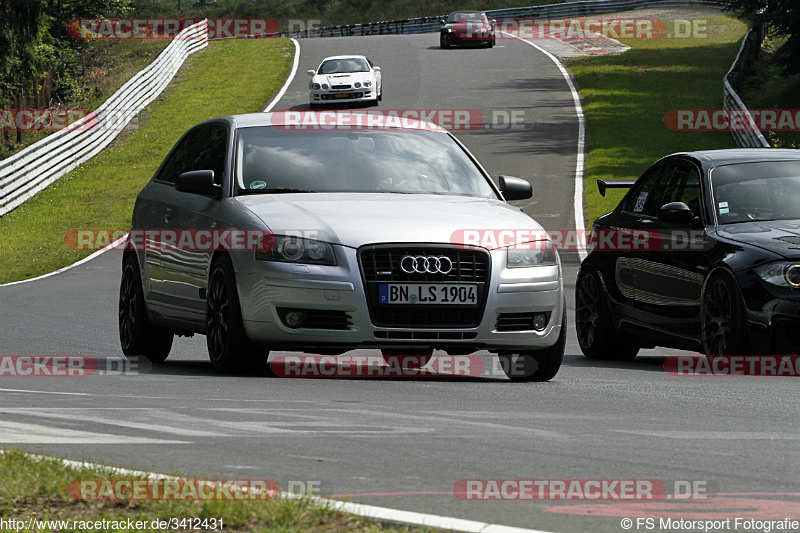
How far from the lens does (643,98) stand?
46.7 m

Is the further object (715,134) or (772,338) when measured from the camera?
(715,134)

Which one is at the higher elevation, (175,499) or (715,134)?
(175,499)

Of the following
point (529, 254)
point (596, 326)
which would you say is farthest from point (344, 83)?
point (529, 254)

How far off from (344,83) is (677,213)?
3251 centimetres

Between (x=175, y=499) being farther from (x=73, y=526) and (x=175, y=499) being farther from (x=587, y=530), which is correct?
(x=587, y=530)

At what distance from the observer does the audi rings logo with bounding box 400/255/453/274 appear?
905 centimetres

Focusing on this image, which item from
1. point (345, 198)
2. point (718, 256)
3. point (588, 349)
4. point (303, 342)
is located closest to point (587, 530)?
point (303, 342)

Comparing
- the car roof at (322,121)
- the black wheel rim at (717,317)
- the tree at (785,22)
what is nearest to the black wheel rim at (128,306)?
the car roof at (322,121)

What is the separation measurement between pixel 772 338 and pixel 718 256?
85 centimetres

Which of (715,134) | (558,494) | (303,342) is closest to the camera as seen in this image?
(558,494)

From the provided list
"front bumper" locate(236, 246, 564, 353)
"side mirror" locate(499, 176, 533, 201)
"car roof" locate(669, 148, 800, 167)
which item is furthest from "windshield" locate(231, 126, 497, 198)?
"car roof" locate(669, 148, 800, 167)

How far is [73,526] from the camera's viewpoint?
4.62 metres

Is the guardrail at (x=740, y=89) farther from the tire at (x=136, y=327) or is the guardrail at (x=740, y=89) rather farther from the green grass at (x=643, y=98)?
the tire at (x=136, y=327)

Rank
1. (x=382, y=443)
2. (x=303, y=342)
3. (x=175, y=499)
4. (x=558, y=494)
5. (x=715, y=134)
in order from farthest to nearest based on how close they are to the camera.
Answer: (x=715, y=134), (x=303, y=342), (x=382, y=443), (x=558, y=494), (x=175, y=499)
